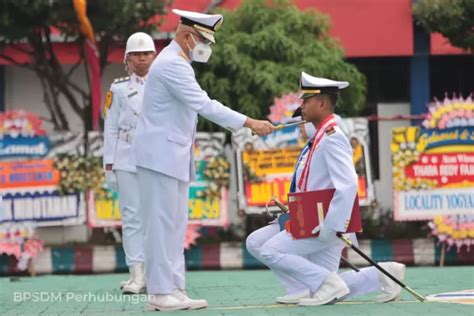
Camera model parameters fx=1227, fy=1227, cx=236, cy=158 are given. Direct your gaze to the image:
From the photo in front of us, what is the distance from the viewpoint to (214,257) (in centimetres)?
1253

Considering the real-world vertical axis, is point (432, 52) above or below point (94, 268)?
above

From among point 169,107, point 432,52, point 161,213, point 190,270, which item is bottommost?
point 190,270

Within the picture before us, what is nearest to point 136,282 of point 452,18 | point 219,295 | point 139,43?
point 219,295

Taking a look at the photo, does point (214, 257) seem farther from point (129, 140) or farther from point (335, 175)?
point (335, 175)

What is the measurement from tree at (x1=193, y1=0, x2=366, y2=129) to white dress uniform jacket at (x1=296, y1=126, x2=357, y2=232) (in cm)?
678

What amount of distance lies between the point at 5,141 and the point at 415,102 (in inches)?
295

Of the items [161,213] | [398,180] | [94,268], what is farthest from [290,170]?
[161,213]

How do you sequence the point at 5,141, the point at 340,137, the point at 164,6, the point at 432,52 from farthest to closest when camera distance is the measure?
the point at 432,52
the point at 164,6
the point at 5,141
the point at 340,137

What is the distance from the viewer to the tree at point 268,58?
14.7 m


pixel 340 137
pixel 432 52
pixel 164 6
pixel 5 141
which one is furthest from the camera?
pixel 432 52

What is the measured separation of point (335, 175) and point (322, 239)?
40 cm

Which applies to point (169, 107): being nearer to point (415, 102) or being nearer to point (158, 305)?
point (158, 305)

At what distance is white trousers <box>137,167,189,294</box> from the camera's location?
7.57 meters

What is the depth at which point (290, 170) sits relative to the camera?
12.5 metres
